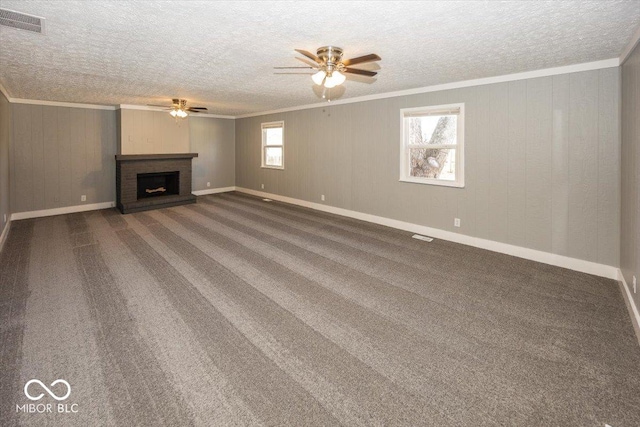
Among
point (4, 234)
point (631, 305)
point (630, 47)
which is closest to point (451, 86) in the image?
point (630, 47)

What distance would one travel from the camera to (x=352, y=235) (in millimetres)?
5547

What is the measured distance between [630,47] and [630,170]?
1.16 m

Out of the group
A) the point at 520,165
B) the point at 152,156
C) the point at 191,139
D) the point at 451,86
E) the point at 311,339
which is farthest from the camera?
the point at 191,139

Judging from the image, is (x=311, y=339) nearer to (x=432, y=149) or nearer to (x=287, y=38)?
(x=287, y=38)

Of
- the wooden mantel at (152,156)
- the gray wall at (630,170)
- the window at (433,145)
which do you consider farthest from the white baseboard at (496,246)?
the wooden mantel at (152,156)

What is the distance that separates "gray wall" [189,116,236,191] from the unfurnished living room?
260 centimetres

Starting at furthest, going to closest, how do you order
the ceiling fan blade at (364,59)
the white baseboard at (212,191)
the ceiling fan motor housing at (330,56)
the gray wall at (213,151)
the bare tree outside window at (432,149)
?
the white baseboard at (212,191)
the gray wall at (213,151)
the bare tree outside window at (432,149)
the ceiling fan motor housing at (330,56)
the ceiling fan blade at (364,59)

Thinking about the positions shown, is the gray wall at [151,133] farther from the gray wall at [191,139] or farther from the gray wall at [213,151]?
the gray wall at [213,151]

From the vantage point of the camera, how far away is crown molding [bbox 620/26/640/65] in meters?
2.82

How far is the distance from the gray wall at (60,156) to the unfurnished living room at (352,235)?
0.15 ft

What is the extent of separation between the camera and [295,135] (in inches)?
316

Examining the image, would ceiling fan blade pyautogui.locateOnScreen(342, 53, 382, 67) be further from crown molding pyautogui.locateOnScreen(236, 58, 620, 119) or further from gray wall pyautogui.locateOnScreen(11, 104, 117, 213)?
gray wall pyautogui.locateOnScreen(11, 104, 117, 213)

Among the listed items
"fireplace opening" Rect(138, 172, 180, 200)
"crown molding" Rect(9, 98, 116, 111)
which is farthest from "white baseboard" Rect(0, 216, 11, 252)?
"fireplace opening" Rect(138, 172, 180, 200)

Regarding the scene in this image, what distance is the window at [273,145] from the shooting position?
858cm
